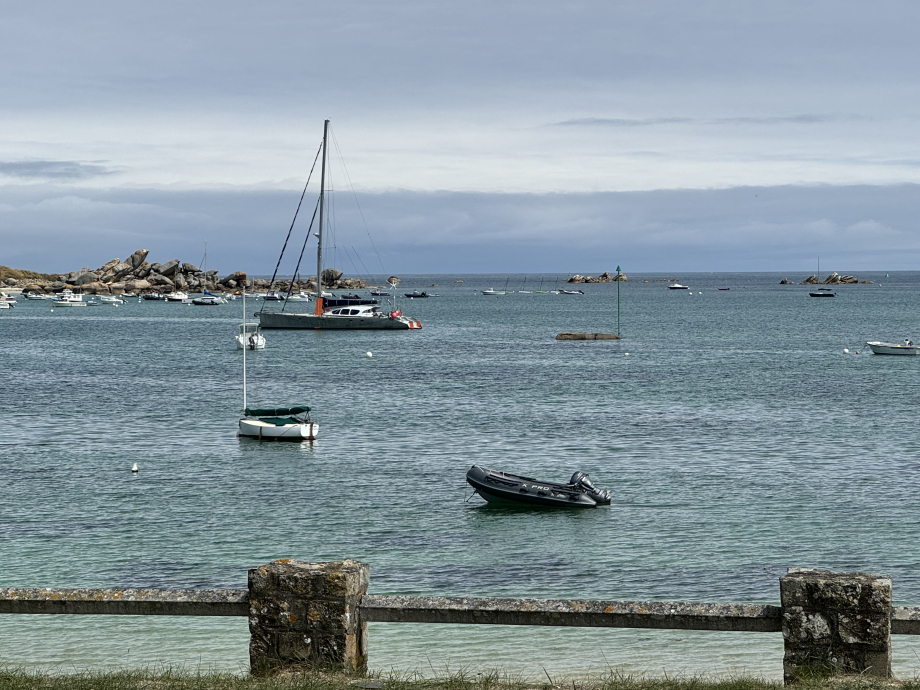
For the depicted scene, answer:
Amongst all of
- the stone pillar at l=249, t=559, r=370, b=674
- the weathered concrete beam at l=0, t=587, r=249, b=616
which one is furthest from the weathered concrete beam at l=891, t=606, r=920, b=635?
the weathered concrete beam at l=0, t=587, r=249, b=616

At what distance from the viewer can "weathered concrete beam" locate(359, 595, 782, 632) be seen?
8352mm

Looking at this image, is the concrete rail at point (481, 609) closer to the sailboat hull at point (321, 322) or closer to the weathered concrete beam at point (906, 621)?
the weathered concrete beam at point (906, 621)

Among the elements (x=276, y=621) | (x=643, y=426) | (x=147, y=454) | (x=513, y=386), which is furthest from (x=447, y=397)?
(x=276, y=621)

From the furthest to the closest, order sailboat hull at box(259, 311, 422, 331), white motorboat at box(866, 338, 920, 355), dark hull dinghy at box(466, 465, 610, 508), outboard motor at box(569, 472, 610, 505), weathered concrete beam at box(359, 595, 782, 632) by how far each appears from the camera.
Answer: sailboat hull at box(259, 311, 422, 331), white motorboat at box(866, 338, 920, 355), outboard motor at box(569, 472, 610, 505), dark hull dinghy at box(466, 465, 610, 508), weathered concrete beam at box(359, 595, 782, 632)

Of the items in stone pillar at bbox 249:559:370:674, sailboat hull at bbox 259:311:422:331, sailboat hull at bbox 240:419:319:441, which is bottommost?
sailboat hull at bbox 240:419:319:441

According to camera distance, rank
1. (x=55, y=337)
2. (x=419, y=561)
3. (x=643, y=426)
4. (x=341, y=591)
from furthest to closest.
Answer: (x=55, y=337)
(x=643, y=426)
(x=419, y=561)
(x=341, y=591)

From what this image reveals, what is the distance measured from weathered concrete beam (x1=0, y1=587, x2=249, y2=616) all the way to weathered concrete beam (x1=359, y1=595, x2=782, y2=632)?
3.71 feet

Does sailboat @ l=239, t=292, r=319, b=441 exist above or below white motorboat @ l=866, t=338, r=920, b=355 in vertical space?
below

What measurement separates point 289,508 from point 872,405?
38.2 metres

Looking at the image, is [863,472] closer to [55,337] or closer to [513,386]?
[513,386]

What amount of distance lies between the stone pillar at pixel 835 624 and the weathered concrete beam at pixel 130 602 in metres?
4.38

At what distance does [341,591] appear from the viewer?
8.49 meters

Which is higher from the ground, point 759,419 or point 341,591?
point 341,591

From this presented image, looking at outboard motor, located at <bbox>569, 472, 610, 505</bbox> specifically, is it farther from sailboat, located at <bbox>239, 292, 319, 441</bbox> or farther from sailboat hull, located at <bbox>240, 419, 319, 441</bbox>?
sailboat hull, located at <bbox>240, 419, 319, 441</bbox>
